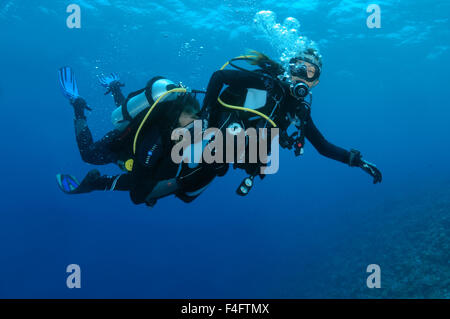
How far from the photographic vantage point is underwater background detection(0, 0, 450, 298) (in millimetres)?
14055

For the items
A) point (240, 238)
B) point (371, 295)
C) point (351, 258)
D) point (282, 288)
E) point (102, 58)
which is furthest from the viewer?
point (240, 238)

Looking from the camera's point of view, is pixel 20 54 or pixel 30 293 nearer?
pixel 30 293

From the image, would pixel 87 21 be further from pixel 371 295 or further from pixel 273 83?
pixel 371 295

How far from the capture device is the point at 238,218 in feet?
168

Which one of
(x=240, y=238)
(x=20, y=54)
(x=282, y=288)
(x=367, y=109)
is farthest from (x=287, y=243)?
(x=367, y=109)

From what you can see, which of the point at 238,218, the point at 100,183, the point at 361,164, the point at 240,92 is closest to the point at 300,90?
the point at 240,92

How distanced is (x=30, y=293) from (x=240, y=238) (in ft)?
73.8

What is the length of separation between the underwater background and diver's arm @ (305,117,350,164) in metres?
5.82

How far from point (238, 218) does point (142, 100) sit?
49.2m

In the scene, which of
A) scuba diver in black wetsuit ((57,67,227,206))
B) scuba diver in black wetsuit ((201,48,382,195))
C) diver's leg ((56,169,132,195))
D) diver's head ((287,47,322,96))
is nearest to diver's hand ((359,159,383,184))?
scuba diver in black wetsuit ((201,48,382,195))

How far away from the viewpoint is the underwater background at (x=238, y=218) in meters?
14.1

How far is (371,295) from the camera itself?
920 centimetres

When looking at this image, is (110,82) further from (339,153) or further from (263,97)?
(339,153)

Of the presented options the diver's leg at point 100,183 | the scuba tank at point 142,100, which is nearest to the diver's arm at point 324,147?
the scuba tank at point 142,100
